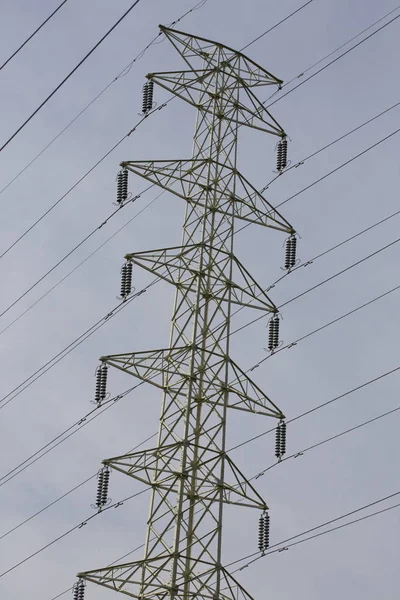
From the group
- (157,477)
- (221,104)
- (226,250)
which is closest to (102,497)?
(157,477)

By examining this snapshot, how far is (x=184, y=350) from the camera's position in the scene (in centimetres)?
4628

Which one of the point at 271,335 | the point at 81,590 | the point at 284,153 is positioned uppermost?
the point at 284,153

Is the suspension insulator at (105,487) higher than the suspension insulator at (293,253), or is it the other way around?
the suspension insulator at (293,253)

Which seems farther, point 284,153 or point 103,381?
point 284,153

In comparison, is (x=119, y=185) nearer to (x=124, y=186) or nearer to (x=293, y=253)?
(x=124, y=186)

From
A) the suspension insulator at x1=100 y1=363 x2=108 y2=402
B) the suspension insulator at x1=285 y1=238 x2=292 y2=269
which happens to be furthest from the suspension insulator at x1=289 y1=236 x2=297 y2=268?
the suspension insulator at x1=100 y1=363 x2=108 y2=402

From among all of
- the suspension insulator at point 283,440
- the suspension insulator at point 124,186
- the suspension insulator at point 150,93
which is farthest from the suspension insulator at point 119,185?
the suspension insulator at point 283,440

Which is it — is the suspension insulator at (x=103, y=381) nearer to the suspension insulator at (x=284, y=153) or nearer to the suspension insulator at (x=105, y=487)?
the suspension insulator at (x=105, y=487)

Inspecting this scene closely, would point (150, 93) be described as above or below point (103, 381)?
above

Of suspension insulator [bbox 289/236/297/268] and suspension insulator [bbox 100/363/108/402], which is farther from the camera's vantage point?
suspension insulator [bbox 289/236/297/268]

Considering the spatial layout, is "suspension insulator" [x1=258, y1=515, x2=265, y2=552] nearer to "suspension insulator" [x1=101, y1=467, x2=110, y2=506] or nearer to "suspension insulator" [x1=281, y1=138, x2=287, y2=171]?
"suspension insulator" [x1=101, y1=467, x2=110, y2=506]

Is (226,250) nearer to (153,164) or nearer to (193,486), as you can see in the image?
(153,164)

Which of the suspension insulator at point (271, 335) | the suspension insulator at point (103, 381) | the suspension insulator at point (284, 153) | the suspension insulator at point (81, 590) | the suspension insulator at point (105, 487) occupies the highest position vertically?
the suspension insulator at point (284, 153)

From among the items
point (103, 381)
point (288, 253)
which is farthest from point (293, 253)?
point (103, 381)
